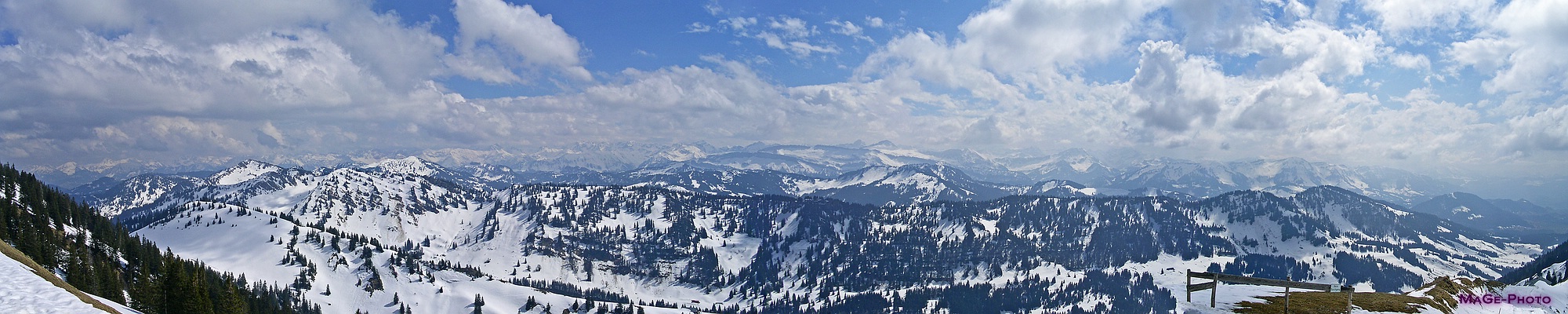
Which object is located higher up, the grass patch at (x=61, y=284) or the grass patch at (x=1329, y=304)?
the grass patch at (x=1329, y=304)

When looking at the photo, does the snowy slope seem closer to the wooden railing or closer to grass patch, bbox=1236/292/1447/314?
the wooden railing

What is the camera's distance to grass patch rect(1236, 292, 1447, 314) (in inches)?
1318

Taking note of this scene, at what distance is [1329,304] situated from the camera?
35.1 metres

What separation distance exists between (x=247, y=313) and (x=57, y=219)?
41.8 meters

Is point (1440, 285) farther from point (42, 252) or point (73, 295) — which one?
point (42, 252)

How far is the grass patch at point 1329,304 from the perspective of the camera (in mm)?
33484

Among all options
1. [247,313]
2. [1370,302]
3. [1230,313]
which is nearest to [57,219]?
[247,313]

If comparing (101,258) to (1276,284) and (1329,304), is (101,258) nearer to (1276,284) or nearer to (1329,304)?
(1276,284)

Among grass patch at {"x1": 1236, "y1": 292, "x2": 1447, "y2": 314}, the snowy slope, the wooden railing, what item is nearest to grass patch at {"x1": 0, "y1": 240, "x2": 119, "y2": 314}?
the snowy slope

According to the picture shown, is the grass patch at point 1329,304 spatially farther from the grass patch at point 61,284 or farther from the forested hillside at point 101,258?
the forested hillside at point 101,258

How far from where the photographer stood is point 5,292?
35.2m

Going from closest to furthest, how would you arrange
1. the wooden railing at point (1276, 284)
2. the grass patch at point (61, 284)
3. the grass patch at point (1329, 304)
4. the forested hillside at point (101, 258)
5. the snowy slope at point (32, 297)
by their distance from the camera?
the wooden railing at point (1276, 284) < the snowy slope at point (32, 297) < the grass patch at point (1329, 304) < the grass patch at point (61, 284) < the forested hillside at point (101, 258)

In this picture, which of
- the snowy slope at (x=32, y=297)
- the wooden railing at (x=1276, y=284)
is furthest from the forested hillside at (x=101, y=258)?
the wooden railing at (x=1276, y=284)

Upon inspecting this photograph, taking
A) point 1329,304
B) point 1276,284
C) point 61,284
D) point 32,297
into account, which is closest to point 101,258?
Answer: point 61,284
